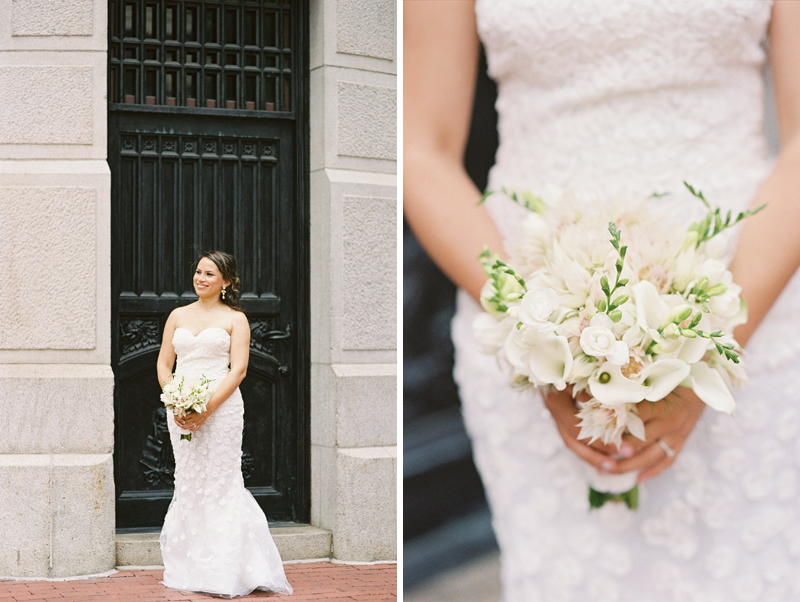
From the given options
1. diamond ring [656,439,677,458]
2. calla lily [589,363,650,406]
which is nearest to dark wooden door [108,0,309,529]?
diamond ring [656,439,677,458]

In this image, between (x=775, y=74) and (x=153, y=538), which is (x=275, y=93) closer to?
(x=153, y=538)

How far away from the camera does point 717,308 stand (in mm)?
2666

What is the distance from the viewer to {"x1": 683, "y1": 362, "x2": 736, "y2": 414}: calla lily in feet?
8.61

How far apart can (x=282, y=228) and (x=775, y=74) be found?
13.7 feet

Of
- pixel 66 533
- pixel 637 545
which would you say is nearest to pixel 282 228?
pixel 66 533

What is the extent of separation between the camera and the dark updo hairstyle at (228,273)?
5.50 metres

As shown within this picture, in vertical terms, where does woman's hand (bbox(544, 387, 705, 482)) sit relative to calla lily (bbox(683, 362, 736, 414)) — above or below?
below

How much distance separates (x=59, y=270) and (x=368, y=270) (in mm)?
1872

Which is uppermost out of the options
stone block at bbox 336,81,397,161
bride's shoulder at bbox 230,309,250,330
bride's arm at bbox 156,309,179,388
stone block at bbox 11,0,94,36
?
stone block at bbox 11,0,94,36

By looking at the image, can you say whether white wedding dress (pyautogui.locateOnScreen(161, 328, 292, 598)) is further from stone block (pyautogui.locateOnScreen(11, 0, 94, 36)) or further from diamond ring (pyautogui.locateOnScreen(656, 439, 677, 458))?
diamond ring (pyautogui.locateOnScreen(656, 439, 677, 458))

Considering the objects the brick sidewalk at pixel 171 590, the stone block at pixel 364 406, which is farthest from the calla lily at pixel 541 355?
the stone block at pixel 364 406

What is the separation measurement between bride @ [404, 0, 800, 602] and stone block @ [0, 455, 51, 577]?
3.61 meters

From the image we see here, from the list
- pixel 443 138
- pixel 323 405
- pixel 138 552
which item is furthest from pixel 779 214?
pixel 138 552

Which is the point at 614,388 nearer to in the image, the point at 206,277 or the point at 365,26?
the point at 206,277
